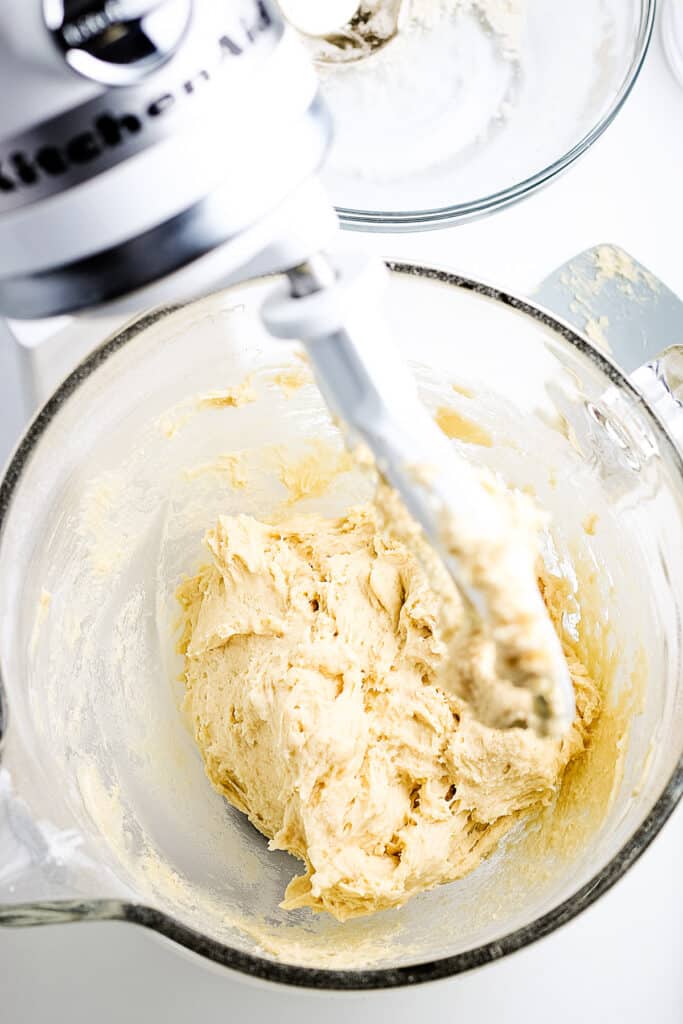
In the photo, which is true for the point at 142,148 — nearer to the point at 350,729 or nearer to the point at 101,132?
the point at 101,132

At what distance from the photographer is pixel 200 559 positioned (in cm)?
115

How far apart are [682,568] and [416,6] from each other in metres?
0.78

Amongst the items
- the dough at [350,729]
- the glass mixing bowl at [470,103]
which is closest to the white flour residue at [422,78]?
the glass mixing bowl at [470,103]

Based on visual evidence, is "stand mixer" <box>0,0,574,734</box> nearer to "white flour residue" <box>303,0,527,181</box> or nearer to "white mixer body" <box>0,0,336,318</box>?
"white mixer body" <box>0,0,336,318</box>

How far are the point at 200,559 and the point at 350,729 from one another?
1.03ft

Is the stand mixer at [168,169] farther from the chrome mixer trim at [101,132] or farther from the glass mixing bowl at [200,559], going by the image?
the glass mixing bowl at [200,559]

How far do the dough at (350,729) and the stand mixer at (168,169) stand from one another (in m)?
0.44

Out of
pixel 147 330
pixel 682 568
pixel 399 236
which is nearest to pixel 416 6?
pixel 399 236

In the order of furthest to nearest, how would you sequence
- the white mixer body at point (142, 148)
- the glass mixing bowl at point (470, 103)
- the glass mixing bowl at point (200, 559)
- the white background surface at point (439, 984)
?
1. the glass mixing bowl at point (470, 103)
2. the white background surface at point (439, 984)
3. the glass mixing bowl at point (200, 559)
4. the white mixer body at point (142, 148)

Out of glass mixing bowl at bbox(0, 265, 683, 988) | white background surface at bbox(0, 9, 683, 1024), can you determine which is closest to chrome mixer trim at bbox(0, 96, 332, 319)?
glass mixing bowl at bbox(0, 265, 683, 988)

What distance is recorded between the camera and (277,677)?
3.16 feet

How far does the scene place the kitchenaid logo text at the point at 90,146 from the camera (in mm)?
476

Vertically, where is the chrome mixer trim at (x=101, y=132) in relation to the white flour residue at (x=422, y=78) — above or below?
above

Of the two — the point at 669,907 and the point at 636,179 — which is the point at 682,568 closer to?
the point at 669,907
